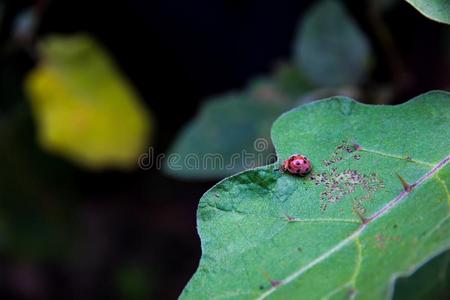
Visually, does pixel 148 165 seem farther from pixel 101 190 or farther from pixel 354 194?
pixel 354 194

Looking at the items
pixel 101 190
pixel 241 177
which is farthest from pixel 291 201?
pixel 101 190

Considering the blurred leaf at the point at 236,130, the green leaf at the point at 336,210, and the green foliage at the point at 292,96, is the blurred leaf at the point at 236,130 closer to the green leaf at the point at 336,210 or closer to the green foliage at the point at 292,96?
the green foliage at the point at 292,96

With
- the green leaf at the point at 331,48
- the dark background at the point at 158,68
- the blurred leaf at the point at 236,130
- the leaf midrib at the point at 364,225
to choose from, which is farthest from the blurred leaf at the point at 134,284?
→ the leaf midrib at the point at 364,225

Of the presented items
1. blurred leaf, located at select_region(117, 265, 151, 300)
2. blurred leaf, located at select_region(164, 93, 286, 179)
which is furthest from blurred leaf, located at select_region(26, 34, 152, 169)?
blurred leaf, located at select_region(117, 265, 151, 300)

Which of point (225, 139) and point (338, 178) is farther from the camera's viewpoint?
point (225, 139)

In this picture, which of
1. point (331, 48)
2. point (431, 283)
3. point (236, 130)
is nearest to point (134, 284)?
point (236, 130)

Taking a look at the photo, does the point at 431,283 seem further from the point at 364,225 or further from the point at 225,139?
the point at 225,139
